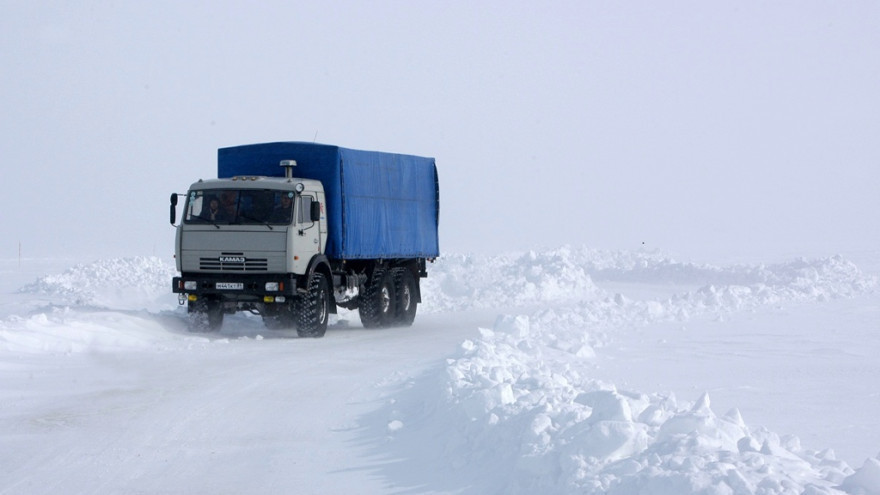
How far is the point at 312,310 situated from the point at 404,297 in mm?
4456

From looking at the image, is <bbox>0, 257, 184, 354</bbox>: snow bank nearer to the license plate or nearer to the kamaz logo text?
the license plate

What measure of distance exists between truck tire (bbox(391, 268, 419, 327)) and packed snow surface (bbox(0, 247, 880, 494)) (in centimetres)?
86

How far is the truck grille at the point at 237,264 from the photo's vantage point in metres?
17.6

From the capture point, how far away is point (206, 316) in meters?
18.6

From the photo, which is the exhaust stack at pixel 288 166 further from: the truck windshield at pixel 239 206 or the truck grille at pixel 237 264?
the truck grille at pixel 237 264

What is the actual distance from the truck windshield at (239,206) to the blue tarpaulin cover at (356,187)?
1636 millimetres

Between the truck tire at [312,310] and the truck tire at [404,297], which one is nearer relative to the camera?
the truck tire at [312,310]

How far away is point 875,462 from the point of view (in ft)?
17.6

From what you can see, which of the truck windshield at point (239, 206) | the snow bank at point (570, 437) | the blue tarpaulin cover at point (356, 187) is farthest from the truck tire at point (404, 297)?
the snow bank at point (570, 437)

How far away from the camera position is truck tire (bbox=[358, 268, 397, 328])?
21.1 metres

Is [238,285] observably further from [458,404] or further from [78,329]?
[458,404]

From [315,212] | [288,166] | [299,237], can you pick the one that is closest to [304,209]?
[315,212]

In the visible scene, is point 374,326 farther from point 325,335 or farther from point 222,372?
point 222,372

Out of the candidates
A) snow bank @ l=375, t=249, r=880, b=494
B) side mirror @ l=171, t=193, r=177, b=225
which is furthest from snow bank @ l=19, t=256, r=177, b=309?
snow bank @ l=375, t=249, r=880, b=494
